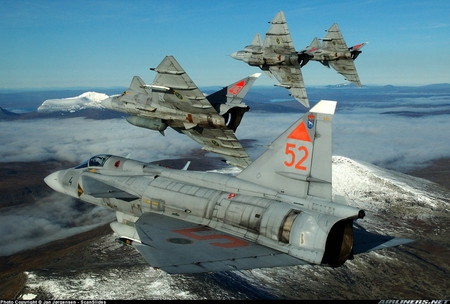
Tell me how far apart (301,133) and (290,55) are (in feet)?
61.8

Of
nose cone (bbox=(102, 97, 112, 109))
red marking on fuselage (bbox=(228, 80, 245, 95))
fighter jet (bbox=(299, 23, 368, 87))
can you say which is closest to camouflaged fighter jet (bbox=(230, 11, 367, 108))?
fighter jet (bbox=(299, 23, 368, 87))

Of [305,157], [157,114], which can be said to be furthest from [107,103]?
[305,157]

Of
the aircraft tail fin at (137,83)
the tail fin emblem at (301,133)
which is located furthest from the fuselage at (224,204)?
the aircraft tail fin at (137,83)

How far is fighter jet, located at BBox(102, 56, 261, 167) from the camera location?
2019 centimetres

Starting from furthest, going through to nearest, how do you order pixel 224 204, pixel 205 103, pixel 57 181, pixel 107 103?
1. pixel 107 103
2. pixel 57 181
3. pixel 205 103
4. pixel 224 204

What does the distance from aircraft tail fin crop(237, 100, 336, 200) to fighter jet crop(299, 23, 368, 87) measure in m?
22.0

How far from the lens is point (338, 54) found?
36062 millimetres

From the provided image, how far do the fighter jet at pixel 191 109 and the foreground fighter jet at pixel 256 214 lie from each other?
3865mm

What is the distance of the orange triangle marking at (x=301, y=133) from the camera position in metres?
16.0

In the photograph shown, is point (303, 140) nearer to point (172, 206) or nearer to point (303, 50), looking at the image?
point (172, 206)

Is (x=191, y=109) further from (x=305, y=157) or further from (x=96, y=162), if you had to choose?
(x=305, y=157)

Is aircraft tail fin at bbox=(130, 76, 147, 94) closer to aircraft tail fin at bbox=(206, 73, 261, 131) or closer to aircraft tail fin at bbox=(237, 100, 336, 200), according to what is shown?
aircraft tail fin at bbox=(206, 73, 261, 131)

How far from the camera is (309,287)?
4772cm

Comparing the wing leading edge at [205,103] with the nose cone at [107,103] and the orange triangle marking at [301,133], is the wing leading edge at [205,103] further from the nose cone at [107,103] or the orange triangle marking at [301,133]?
the orange triangle marking at [301,133]
